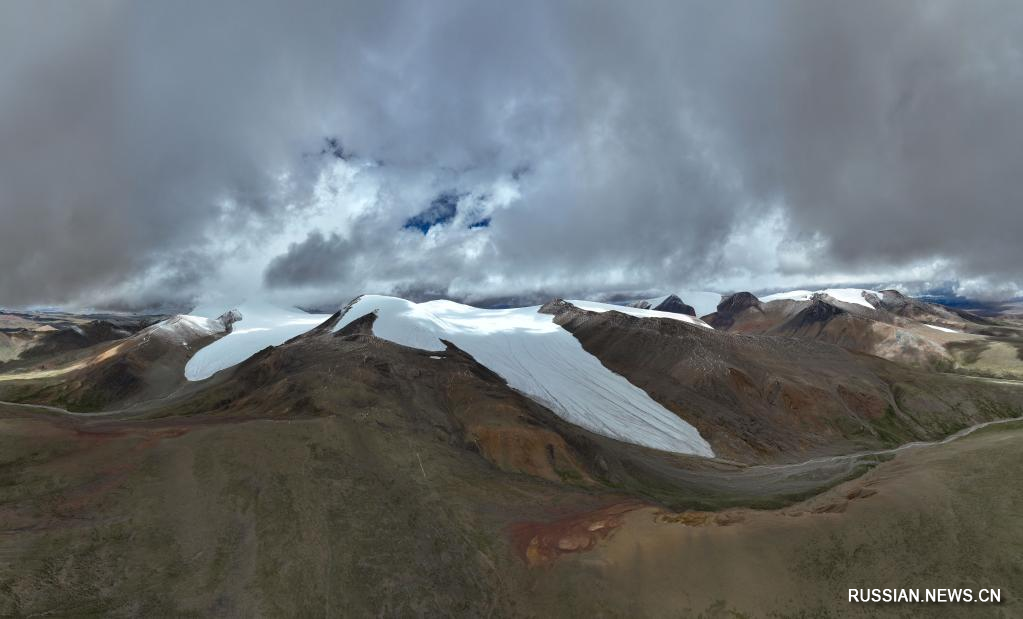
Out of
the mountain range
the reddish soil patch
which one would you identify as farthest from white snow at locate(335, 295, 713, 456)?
the reddish soil patch

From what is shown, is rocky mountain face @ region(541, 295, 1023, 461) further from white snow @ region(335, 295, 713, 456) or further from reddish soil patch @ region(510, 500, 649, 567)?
reddish soil patch @ region(510, 500, 649, 567)

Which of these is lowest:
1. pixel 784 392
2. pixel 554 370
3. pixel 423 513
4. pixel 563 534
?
pixel 423 513

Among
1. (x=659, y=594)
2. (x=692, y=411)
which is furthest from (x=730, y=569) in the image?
(x=692, y=411)

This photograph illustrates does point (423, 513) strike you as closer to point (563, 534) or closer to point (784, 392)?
point (563, 534)

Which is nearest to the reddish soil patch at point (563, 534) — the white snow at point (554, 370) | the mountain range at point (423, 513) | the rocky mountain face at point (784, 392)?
the mountain range at point (423, 513)

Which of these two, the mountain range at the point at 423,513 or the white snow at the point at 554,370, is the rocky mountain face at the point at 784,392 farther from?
the mountain range at the point at 423,513

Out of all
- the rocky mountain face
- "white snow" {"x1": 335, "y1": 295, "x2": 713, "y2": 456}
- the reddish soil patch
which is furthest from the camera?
the rocky mountain face

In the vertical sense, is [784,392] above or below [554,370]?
below

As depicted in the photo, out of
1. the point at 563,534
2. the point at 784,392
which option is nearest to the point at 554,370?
the point at 784,392
